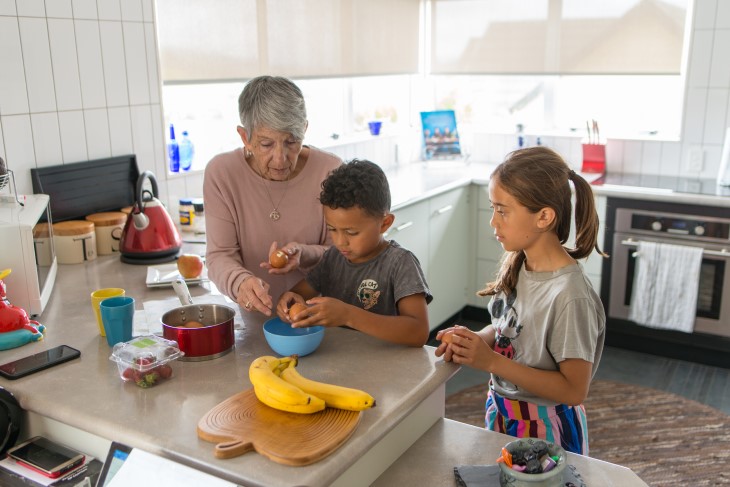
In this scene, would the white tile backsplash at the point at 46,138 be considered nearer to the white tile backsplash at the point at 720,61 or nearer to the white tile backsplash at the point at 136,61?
the white tile backsplash at the point at 136,61

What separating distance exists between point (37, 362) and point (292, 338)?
0.57m

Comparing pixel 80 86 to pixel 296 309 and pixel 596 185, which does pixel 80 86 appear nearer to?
pixel 296 309

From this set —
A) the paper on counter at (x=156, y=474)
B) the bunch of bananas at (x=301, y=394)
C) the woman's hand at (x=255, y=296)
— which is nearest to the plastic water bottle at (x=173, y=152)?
the woman's hand at (x=255, y=296)

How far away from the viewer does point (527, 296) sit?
5.53 feet

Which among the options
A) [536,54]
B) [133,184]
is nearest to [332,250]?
[133,184]

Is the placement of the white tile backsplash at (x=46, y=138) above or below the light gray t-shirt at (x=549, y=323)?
above

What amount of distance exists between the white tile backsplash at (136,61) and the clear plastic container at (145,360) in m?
1.57

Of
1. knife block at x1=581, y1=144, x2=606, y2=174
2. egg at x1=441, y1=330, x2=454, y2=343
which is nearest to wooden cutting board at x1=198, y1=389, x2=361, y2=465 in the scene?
egg at x1=441, y1=330, x2=454, y2=343

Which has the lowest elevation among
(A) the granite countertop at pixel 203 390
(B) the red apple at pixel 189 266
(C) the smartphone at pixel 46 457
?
(C) the smartphone at pixel 46 457

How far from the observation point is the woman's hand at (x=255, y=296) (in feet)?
5.52

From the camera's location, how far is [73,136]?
263 cm

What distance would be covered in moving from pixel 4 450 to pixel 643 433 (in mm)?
2522

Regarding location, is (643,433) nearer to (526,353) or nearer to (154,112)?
(526,353)

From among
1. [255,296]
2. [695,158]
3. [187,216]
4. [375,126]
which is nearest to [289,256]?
[255,296]
